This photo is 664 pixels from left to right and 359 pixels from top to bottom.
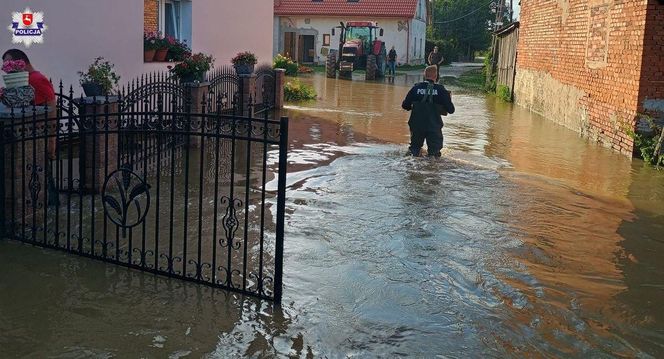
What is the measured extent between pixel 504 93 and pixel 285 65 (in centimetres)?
1143

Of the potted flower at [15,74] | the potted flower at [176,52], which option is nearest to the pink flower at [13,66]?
the potted flower at [15,74]

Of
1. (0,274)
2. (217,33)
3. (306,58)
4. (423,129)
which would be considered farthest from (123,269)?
(306,58)

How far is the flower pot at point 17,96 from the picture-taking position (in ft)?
22.6

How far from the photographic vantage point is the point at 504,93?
85.5ft

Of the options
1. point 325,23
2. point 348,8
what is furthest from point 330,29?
point 348,8

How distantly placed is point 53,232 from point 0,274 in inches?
40.3

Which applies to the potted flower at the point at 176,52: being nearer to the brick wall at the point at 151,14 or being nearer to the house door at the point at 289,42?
the brick wall at the point at 151,14

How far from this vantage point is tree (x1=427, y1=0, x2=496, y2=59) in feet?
239

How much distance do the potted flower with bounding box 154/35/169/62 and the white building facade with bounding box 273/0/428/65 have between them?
37023mm

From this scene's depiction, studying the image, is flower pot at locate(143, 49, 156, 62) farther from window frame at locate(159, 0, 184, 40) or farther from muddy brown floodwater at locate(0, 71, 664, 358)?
muddy brown floodwater at locate(0, 71, 664, 358)

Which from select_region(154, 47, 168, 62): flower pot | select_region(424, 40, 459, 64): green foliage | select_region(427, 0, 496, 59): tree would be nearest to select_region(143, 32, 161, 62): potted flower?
select_region(154, 47, 168, 62): flower pot

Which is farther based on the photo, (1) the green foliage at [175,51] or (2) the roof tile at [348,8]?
(2) the roof tile at [348,8]

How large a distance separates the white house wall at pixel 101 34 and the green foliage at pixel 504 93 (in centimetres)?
1104

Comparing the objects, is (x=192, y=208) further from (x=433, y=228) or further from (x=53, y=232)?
(x=433, y=228)
